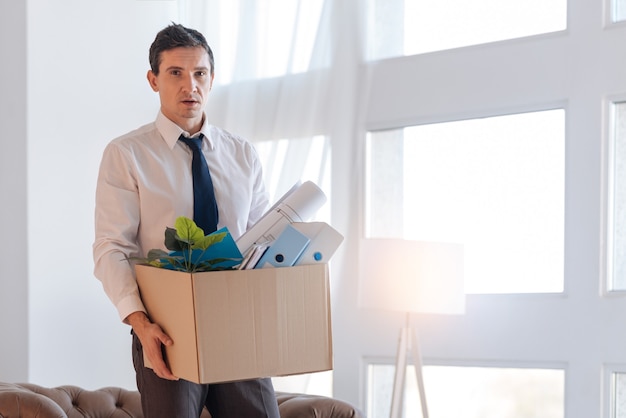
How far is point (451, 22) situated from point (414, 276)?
3.21ft

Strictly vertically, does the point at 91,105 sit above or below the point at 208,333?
above

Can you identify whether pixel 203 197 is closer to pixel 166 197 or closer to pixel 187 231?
pixel 166 197

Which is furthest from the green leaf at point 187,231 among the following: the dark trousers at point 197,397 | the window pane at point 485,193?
the window pane at point 485,193

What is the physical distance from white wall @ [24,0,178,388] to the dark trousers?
150 cm

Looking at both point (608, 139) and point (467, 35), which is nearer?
point (608, 139)

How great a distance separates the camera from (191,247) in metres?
1.52

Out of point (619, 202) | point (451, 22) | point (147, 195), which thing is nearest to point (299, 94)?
point (451, 22)

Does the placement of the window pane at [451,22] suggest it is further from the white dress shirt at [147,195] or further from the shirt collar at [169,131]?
the shirt collar at [169,131]

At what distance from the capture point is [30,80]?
10.4 feet

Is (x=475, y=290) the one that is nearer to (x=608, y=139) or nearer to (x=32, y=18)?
(x=608, y=139)

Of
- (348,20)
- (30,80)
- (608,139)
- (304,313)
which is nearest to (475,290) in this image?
(608,139)

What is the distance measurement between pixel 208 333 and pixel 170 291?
0.41 feet

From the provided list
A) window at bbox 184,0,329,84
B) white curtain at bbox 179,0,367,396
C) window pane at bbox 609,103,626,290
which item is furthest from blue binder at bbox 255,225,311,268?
window at bbox 184,0,329,84

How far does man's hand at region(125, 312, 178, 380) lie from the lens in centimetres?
162
